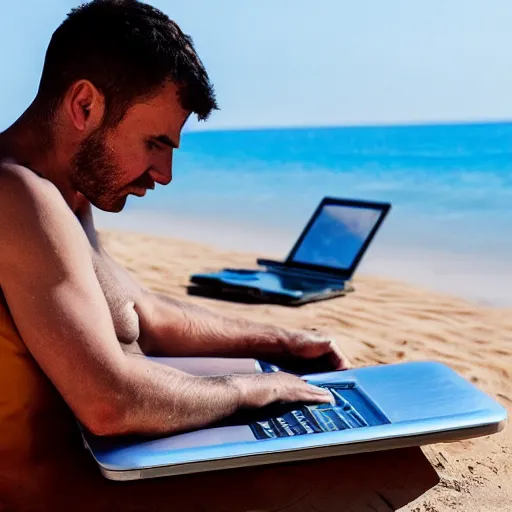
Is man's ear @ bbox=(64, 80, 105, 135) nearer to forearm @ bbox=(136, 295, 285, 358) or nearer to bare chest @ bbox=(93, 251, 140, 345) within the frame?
bare chest @ bbox=(93, 251, 140, 345)

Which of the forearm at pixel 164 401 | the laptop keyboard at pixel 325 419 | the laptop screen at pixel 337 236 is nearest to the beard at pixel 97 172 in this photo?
the forearm at pixel 164 401

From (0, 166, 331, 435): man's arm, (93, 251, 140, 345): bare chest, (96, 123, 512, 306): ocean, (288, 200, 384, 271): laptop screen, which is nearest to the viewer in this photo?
(0, 166, 331, 435): man's arm

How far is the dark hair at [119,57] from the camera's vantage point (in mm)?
1923

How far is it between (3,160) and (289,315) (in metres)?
2.52

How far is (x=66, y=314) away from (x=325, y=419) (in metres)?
0.77

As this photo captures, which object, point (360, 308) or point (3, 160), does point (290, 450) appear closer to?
point (3, 160)

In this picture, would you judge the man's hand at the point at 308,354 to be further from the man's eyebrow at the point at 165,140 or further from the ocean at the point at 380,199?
the ocean at the point at 380,199

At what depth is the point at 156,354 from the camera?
2.67 m

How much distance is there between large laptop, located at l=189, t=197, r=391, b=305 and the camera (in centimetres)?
462

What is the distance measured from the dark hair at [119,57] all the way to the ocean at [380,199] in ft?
11.6

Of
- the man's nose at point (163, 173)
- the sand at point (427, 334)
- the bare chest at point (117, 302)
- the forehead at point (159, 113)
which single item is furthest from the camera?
the sand at point (427, 334)

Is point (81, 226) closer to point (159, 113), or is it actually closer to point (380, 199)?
point (159, 113)

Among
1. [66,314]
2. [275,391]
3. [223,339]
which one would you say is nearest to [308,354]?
[223,339]

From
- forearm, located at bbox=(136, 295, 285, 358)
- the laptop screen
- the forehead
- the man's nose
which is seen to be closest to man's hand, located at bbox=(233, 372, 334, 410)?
forearm, located at bbox=(136, 295, 285, 358)
